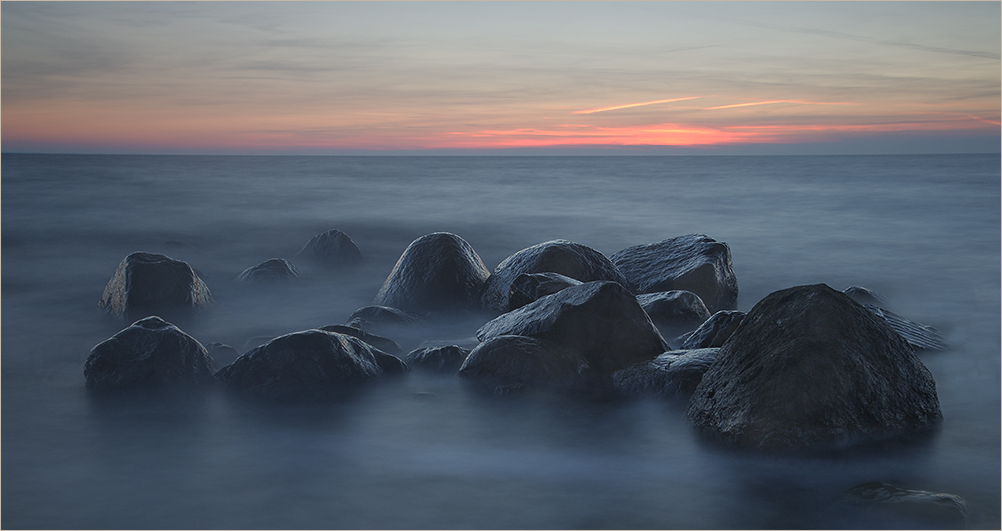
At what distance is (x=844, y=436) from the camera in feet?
12.6

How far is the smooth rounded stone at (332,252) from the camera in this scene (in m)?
10.4

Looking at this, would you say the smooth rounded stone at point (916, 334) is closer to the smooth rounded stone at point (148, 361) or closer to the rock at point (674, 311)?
the rock at point (674, 311)

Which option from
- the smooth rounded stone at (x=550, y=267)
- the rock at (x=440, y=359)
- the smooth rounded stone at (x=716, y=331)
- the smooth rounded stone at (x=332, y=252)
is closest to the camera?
the smooth rounded stone at (x=716, y=331)

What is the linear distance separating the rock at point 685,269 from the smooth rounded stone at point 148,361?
4.32 metres

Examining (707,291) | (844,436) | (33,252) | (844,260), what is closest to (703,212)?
(844,260)

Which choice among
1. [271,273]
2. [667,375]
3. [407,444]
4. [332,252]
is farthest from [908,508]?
[332,252]

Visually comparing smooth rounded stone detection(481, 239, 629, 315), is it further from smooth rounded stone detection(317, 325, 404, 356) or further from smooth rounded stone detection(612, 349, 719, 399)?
smooth rounded stone detection(612, 349, 719, 399)

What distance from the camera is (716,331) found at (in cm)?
518

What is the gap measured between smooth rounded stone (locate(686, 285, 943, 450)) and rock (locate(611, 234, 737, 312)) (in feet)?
10.1

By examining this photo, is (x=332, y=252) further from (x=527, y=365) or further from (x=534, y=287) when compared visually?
(x=527, y=365)

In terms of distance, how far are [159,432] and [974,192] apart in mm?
24452

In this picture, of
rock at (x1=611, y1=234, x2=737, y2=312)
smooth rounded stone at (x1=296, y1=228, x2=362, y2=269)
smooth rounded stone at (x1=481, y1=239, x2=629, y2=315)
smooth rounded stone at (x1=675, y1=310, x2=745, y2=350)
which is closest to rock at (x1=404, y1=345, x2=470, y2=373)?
smooth rounded stone at (x1=481, y1=239, x2=629, y2=315)

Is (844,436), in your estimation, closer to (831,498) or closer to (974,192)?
(831,498)

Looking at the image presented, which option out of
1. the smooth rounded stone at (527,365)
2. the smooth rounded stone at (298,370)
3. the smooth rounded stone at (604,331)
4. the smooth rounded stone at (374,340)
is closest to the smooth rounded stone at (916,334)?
the smooth rounded stone at (604,331)
